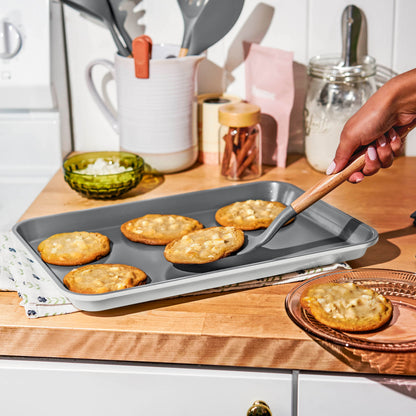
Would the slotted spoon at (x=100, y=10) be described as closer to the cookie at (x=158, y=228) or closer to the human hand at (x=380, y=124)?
the cookie at (x=158, y=228)

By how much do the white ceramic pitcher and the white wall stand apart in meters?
0.10

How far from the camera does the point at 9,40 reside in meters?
1.32

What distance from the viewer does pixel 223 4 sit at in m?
1.25

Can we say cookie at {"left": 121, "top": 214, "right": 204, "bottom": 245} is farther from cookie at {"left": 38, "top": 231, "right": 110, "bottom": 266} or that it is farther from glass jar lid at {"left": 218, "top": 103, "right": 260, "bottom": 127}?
glass jar lid at {"left": 218, "top": 103, "right": 260, "bottom": 127}

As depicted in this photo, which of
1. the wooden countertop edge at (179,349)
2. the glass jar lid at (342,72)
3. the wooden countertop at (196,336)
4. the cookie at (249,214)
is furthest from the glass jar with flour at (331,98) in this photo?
the wooden countertop edge at (179,349)

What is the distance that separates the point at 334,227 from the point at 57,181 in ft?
2.06

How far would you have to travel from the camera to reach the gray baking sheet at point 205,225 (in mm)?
850

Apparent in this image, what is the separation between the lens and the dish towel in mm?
844


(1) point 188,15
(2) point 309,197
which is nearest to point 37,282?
(2) point 309,197

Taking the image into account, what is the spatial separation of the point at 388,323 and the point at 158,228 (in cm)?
42

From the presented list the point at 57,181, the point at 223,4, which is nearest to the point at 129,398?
the point at 57,181

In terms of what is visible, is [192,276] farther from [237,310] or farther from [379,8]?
[379,8]

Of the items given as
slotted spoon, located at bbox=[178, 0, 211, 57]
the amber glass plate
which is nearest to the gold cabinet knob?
the amber glass plate

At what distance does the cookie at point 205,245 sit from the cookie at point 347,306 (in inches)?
6.4
